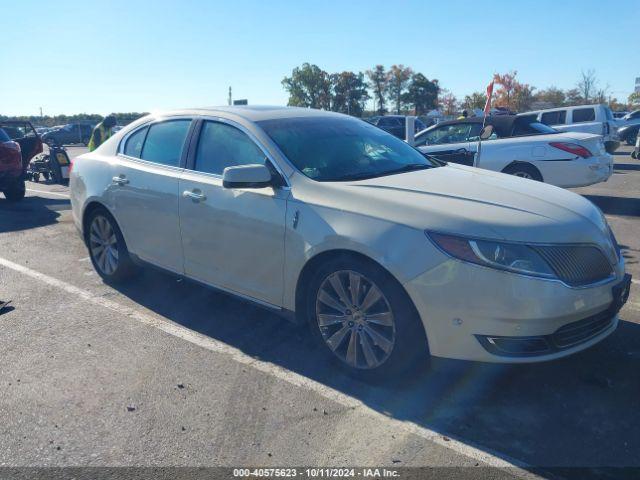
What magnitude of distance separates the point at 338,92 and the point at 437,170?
210 feet

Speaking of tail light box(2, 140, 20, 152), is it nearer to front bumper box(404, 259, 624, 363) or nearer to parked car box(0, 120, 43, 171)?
parked car box(0, 120, 43, 171)

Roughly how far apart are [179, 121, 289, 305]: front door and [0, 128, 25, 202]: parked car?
26.2ft

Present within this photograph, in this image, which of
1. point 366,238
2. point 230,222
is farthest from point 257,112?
point 366,238

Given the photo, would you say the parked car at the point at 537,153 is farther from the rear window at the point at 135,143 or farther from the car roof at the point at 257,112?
the rear window at the point at 135,143

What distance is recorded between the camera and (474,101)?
67.2 m

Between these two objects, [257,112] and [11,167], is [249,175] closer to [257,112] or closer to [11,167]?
[257,112]

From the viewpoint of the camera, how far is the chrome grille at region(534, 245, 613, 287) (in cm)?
310

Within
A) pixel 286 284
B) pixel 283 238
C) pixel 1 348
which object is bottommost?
pixel 1 348

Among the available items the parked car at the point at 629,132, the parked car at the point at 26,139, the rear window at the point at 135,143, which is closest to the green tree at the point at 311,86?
the parked car at the point at 629,132

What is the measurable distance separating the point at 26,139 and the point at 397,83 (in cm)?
6229

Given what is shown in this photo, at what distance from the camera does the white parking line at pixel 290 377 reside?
9.21 feet

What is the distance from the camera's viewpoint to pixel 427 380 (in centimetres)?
358

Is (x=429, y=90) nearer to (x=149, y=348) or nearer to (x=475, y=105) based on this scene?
(x=475, y=105)

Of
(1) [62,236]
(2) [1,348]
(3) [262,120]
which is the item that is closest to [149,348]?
(2) [1,348]
